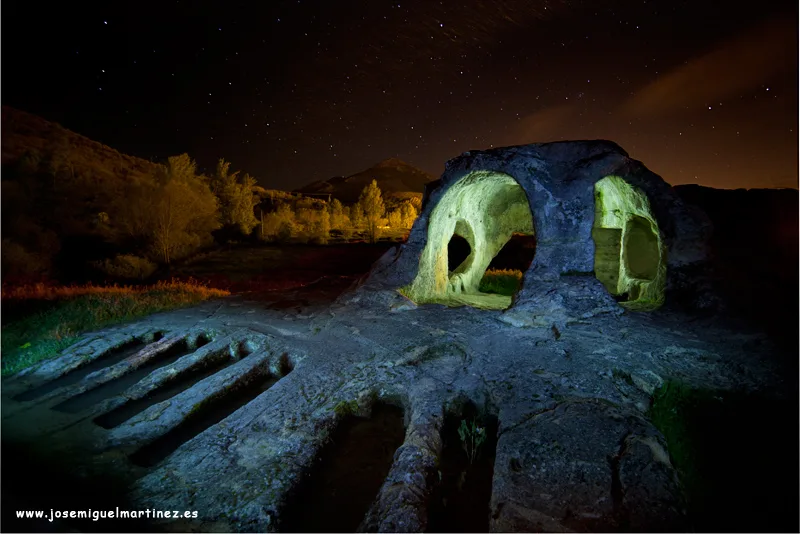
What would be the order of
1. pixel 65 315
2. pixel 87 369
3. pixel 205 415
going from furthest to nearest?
pixel 65 315 → pixel 87 369 → pixel 205 415

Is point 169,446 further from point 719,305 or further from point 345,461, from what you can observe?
point 719,305

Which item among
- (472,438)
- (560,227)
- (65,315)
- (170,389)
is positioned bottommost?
(170,389)

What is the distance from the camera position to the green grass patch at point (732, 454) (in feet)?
9.20

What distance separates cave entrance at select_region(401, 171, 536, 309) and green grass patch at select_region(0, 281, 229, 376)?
6.11 m

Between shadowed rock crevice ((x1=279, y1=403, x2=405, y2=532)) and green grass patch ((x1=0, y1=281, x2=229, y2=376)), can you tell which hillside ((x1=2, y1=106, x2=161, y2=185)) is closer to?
green grass patch ((x1=0, y1=281, x2=229, y2=376))

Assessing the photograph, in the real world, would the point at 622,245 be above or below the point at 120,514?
above

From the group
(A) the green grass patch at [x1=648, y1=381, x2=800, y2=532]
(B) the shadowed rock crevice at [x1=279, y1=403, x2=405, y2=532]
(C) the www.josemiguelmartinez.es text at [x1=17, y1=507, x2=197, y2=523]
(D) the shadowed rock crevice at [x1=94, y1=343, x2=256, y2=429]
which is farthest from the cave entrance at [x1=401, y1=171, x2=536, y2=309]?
(C) the www.josemiguelmartinez.es text at [x1=17, y1=507, x2=197, y2=523]

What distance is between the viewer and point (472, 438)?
10.9 ft

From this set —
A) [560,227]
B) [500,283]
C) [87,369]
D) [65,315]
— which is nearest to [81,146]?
[65,315]

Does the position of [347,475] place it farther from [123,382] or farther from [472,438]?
[123,382]

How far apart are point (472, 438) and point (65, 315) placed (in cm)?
864

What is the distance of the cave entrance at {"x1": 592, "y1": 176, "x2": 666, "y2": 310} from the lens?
30.9 feet

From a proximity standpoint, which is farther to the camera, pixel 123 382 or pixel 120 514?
pixel 123 382

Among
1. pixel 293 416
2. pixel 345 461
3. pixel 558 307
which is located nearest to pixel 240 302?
pixel 293 416
